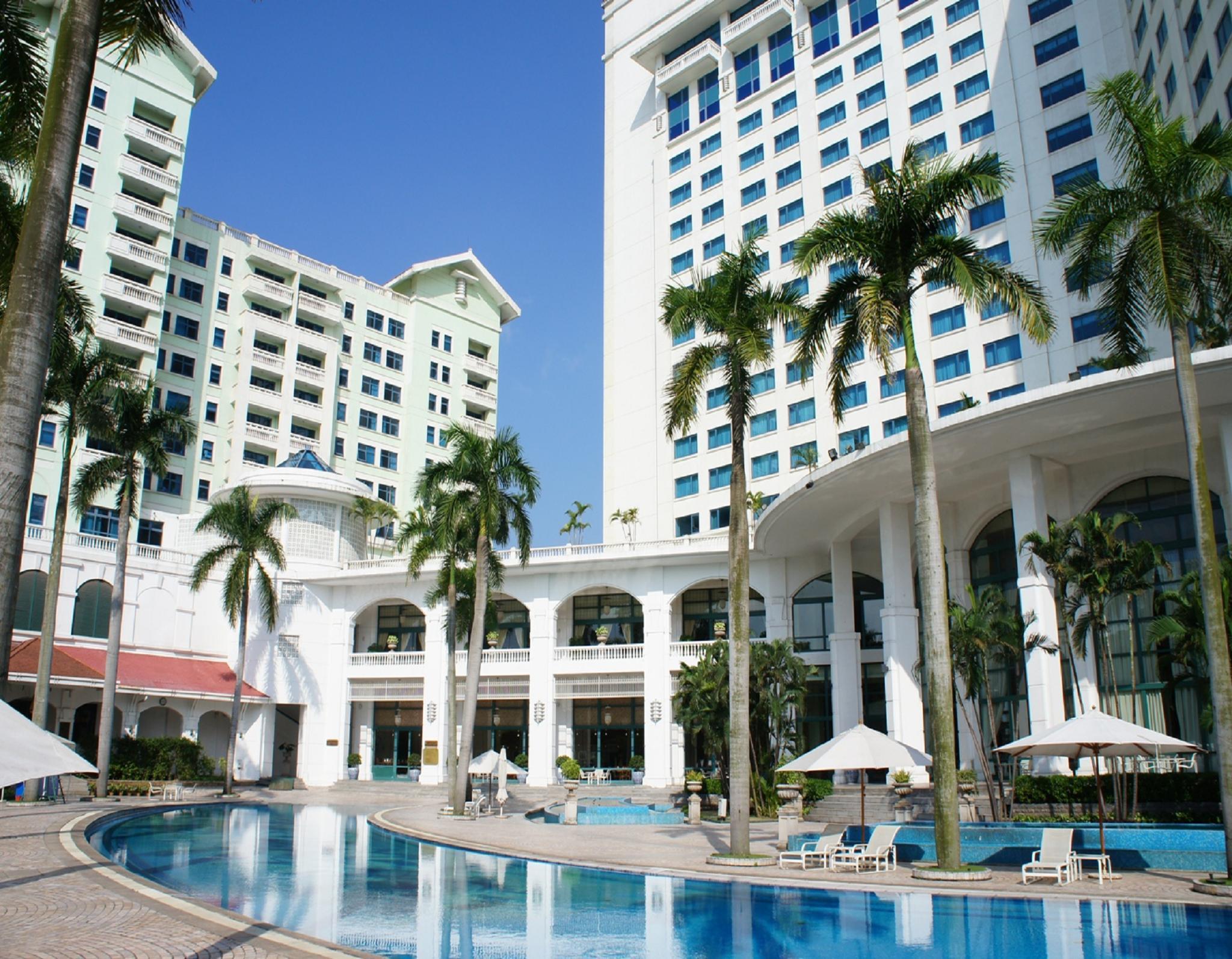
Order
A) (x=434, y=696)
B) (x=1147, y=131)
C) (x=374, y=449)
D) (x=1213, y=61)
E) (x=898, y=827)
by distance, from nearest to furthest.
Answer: (x=1147, y=131) → (x=898, y=827) → (x=1213, y=61) → (x=434, y=696) → (x=374, y=449)

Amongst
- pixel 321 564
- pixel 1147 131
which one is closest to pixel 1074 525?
pixel 1147 131

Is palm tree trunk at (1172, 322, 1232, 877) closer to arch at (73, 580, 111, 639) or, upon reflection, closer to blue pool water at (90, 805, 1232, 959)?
blue pool water at (90, 805, 1232, 959)

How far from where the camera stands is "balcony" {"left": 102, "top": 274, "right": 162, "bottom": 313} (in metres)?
57.1

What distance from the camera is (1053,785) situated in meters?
26.9

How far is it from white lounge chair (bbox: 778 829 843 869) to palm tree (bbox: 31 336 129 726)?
24.0 meters

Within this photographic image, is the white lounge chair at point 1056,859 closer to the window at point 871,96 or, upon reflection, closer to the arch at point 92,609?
Result: the arch at point 92,609

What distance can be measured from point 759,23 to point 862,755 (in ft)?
176

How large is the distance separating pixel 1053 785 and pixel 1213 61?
25282mm

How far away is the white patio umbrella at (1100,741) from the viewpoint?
61.0 feet

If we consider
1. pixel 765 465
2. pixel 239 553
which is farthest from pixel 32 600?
pixel 765 465

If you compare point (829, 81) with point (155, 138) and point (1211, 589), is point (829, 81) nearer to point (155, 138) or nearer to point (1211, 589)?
point (155, 138)

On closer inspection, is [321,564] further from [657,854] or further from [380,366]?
[657,854]

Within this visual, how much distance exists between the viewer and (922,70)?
5484 centimetres

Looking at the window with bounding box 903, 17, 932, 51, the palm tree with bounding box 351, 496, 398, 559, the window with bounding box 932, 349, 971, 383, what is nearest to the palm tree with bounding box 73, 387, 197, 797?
the palm tree with bounding box 351, 496, 398, 559
